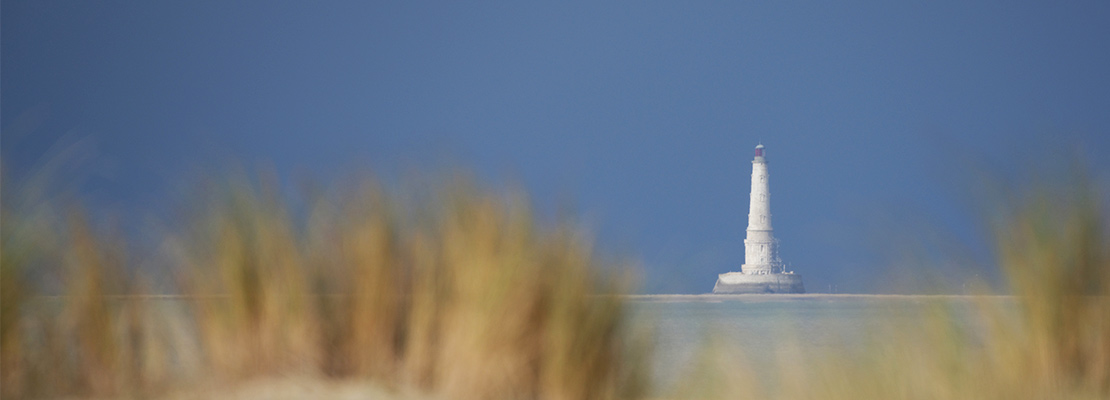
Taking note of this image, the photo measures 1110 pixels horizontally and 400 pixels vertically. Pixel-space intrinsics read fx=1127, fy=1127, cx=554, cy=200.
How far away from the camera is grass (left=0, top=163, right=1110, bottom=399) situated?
2.79m

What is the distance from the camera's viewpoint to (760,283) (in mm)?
61438

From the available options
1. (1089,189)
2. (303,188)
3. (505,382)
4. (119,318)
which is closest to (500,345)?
(505,382)

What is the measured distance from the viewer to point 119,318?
2910 mm

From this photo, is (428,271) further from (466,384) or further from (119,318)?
(119,318)

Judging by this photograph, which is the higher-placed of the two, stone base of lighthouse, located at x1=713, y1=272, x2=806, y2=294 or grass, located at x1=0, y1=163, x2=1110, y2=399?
grass, located at x1=0, y1=163, x2=1110, y2=399

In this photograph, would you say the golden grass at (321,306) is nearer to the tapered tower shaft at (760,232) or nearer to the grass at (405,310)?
the grass at (405,310)

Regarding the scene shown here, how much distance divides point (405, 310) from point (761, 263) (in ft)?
196

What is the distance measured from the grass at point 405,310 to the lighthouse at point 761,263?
58930 mm

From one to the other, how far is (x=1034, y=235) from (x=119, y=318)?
2336 mm

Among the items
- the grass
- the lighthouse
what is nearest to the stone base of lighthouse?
the lighthouse

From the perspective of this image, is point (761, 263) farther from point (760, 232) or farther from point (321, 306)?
point (321, 306)

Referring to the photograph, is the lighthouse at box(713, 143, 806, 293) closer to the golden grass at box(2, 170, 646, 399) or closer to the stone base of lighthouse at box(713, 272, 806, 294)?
the stone base of lighthouse at box(713, 272, 806, 294)

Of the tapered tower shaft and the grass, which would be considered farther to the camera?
the tapered tower shaft

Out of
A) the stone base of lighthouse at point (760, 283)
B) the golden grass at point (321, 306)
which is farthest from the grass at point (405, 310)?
the stone base of lighthouse at point (760, 283)
